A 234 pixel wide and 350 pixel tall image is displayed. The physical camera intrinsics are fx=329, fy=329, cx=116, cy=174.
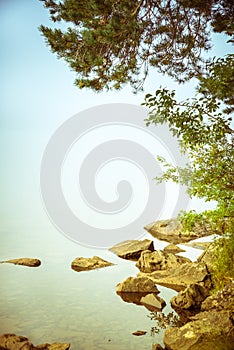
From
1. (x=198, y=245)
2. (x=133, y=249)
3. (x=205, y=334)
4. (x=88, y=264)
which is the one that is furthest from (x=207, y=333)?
(x=198, y=245)

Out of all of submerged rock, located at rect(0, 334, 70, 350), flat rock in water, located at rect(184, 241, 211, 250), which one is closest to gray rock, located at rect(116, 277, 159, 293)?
submerged rock, located at rect(0, 334, 70, 350)

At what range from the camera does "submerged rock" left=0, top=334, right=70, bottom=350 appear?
166 inches

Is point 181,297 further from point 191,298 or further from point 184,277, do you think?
point 184,277

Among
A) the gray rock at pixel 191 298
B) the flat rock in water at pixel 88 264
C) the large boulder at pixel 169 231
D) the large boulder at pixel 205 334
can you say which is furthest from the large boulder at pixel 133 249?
the large boulder at pixel 205 334

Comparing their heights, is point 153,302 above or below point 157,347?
above

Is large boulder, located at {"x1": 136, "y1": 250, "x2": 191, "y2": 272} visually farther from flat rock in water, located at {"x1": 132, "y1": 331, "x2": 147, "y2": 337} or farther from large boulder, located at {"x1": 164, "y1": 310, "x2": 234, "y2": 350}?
large boulder, located at {"x1": 164, "y1": 310, "x2": 234, "y2": 350}

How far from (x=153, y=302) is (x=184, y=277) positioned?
1.19 meters

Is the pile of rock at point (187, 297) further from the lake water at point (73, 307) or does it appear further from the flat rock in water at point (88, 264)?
the flat rock in water at point (88, 264)

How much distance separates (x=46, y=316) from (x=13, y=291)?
1701mm

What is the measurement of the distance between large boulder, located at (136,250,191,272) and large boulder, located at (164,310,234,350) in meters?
3.47

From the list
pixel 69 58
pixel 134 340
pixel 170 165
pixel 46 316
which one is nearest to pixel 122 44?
pixel 69 58

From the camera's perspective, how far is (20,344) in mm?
4246

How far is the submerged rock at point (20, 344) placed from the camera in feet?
13.8

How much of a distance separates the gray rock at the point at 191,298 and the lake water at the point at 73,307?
0.59 feet
